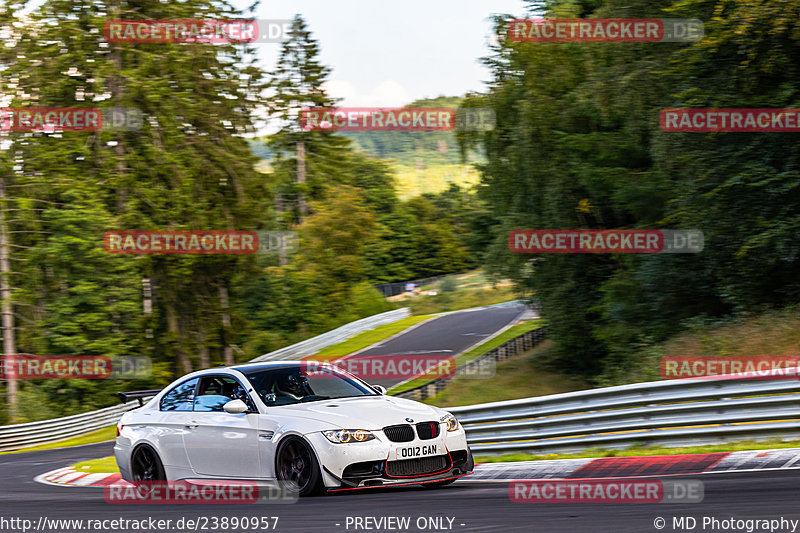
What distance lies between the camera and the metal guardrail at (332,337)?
42188 mm

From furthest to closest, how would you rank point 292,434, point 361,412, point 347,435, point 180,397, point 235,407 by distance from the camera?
point 180,397 → point 235,407 → point 361,412 → point 292,434 → point 347,435

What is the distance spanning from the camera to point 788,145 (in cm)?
1744

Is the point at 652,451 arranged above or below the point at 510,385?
above

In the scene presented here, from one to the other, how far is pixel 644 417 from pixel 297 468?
4.27 m

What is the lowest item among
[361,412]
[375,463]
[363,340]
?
[363,340]

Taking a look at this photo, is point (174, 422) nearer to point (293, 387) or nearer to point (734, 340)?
point (293, 387)

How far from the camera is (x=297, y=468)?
27.2 feet

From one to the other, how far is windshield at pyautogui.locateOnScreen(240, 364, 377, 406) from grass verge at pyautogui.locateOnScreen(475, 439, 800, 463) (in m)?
2.54

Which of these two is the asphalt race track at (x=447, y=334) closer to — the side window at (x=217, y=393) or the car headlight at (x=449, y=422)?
the side window at (x=217, y=393)

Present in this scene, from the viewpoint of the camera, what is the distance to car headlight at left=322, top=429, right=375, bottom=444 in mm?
8008

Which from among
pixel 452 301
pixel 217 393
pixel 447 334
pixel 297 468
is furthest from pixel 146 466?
pixel 452 301

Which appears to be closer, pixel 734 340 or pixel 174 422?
pixel 174 422

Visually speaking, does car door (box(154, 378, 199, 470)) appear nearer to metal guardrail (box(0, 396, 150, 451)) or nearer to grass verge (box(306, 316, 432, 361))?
metal guardrail (box(0, 396, 150, 451))

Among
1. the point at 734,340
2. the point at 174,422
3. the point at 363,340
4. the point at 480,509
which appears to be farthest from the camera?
the point at 363,340
